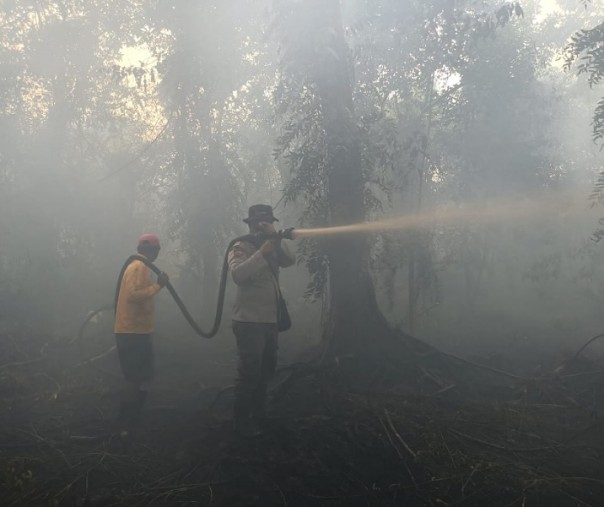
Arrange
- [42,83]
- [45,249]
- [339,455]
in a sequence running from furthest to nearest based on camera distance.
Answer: [42,83] → [45,249] → [339,455]

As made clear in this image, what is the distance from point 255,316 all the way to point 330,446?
150 centimetres

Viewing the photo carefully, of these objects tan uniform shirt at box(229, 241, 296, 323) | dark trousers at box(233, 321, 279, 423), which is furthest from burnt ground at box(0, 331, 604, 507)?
tan uniform shirt at box(229, 241, 296, 323)

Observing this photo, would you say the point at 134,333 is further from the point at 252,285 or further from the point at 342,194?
the point at 342,194

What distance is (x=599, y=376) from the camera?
27.6ft

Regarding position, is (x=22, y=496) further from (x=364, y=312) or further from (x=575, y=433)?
(x=575, y=433)

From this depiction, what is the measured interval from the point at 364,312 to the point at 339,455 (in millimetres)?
3170

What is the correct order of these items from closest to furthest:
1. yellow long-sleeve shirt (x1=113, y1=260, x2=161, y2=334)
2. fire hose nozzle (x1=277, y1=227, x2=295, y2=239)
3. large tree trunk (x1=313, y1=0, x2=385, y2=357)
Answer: fire hose nozzle (x1=277, y1=227, x2=295, y2=239) → yellow long-sleeve shirt (x1=113, y1=260, x2=161, y2=334) → large tree trunk (x1=313, y1=0, x2=385, y2=357)

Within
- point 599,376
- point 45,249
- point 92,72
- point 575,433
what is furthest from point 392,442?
point 92,72

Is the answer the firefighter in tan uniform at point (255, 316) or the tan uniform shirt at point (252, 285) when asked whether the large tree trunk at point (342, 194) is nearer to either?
the firefighter in tan uniform at point (255, 316)

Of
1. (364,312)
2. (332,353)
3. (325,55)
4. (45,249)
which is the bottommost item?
(332,353)

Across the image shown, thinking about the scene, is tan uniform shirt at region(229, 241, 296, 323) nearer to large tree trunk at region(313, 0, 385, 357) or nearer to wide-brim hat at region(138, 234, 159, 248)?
wide-brim hat at region(138, 234, 159, 248)

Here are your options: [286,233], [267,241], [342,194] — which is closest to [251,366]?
[267,241]

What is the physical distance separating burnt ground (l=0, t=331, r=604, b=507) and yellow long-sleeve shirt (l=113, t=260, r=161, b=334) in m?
1.17

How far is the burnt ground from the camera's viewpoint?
4.93 m
